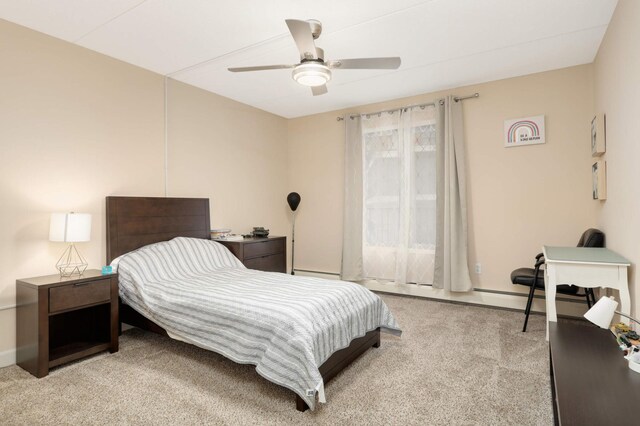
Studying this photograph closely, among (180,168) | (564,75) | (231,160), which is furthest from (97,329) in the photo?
(564,75)

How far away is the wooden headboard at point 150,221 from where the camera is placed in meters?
3.26

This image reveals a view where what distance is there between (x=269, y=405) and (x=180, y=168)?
9.31 feet

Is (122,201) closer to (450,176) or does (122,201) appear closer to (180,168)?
(180,168)

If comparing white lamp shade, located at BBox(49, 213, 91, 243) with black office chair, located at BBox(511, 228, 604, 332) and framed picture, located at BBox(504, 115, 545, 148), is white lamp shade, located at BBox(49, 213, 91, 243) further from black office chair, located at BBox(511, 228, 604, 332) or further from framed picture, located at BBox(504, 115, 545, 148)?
framed picture, located at BBox(504, 115, 545, 148)

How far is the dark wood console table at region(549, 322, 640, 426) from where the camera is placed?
1.12 metres

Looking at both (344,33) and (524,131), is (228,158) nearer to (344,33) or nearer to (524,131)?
(344,33)

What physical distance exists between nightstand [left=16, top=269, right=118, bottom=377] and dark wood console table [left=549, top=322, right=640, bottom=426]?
9.73ft

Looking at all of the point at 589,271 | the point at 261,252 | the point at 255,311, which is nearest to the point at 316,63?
the point at 255,311

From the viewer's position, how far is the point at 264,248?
4340 millimetres

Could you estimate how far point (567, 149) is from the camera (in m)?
3.62

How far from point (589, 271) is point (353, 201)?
117 inches

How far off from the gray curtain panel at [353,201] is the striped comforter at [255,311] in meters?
1.91

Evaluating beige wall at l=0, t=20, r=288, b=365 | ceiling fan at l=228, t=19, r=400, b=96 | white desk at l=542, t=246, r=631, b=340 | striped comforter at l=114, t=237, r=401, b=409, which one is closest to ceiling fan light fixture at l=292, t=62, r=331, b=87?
ceiling fan at l=228, t=19, r=400, b=96

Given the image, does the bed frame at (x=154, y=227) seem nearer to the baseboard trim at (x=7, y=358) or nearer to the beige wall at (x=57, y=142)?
the beige wall at (x=57, y=142)
